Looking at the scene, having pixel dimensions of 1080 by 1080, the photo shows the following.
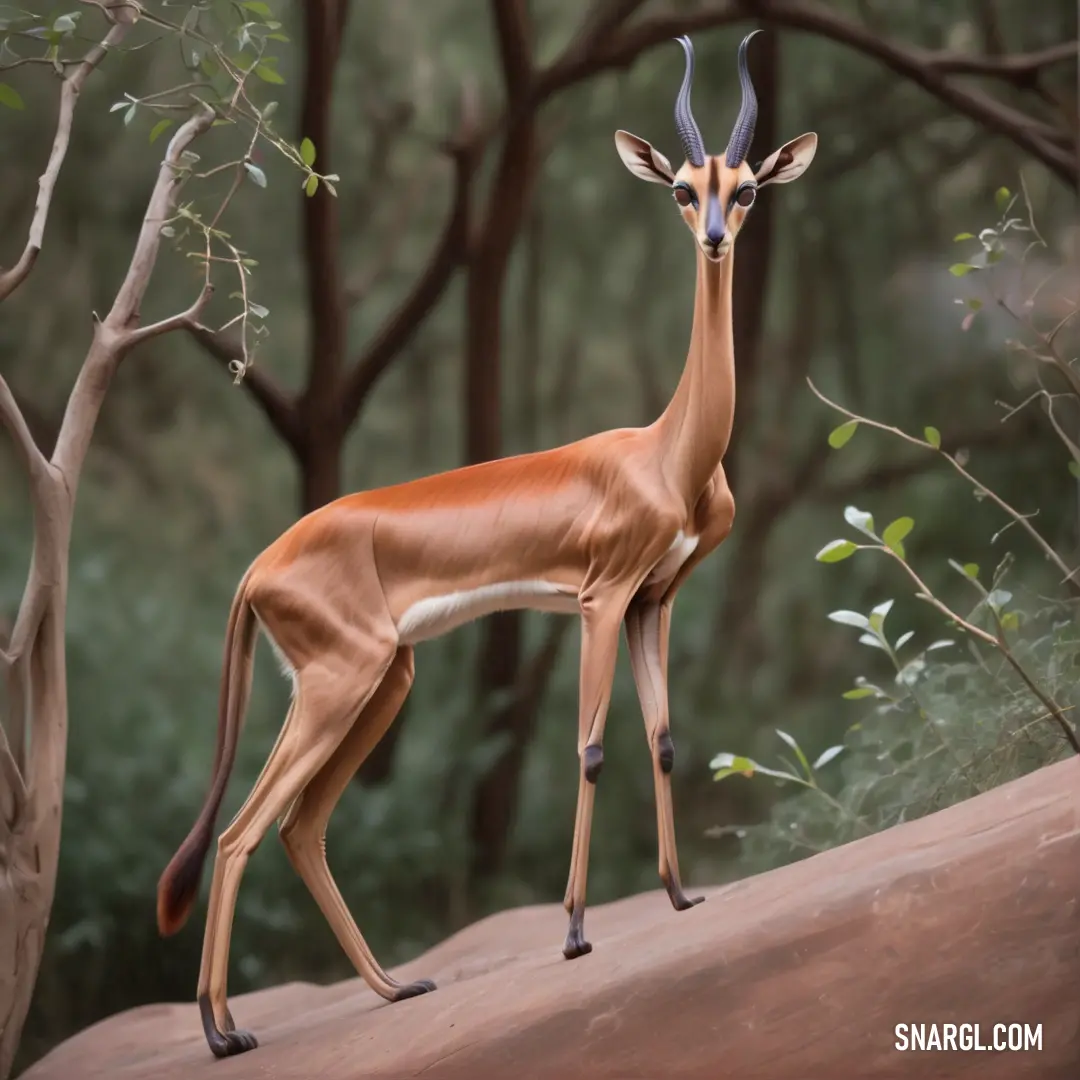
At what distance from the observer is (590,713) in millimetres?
2381

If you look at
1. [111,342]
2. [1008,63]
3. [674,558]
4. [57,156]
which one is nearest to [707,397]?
A: [674,558]

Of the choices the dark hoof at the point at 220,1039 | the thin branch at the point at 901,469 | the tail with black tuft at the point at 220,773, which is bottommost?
the dark hoof at the point at 220,1039

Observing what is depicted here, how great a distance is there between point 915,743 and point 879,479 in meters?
0.93

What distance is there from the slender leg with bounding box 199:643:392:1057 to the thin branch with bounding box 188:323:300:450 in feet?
4.38

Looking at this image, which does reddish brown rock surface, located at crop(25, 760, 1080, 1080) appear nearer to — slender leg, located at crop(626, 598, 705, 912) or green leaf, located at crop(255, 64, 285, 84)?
slender leg, located at crop(626, 598, 705, 912)

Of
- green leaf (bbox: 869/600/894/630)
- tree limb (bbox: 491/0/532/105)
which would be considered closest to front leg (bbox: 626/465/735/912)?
green leaf (bbox: 869/600/894/630)

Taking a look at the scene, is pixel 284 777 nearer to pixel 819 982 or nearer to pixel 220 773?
pixel 220 773

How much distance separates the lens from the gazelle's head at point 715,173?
2.29 m

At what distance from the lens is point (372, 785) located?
3.76 m

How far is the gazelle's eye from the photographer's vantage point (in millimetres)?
2348

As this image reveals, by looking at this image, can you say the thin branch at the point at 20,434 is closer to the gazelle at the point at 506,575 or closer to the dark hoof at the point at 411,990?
the gazelle at the point at 506,575

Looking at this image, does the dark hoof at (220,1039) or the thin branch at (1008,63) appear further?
the thin branch at (1008,63)

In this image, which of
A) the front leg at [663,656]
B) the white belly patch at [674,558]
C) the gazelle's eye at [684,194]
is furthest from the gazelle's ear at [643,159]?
the white belly patch at [674,558]

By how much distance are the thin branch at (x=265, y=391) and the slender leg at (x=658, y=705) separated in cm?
148
